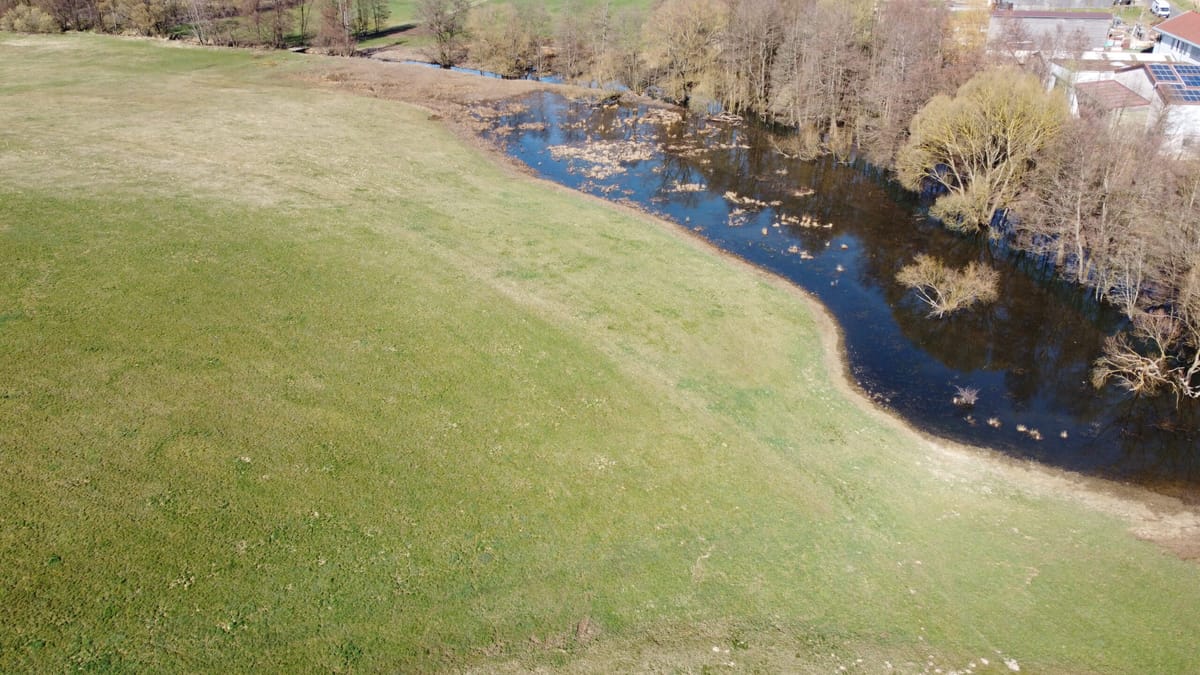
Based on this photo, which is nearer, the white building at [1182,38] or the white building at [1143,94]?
the white building at [1143,94]

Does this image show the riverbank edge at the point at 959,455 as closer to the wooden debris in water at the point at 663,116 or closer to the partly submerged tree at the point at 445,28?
the wooden debris in water at the point at 663,116

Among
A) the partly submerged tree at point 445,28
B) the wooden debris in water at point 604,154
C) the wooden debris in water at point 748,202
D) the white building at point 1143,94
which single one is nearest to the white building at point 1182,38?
the white building at point 1143,94

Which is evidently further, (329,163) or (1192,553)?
(329,163)

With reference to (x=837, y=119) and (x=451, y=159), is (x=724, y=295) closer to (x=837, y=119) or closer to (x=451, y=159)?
(x=451, y=159)

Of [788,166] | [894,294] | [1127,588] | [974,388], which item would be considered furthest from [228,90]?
[1127,588]

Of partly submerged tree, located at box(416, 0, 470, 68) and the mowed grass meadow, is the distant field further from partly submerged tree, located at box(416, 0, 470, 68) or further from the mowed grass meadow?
the mowed grass meadow

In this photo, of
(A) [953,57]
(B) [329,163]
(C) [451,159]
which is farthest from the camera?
(A) [953,57]
